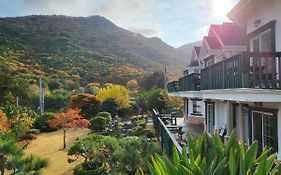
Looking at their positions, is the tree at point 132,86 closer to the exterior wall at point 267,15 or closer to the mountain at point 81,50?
the mountain at point 81,50

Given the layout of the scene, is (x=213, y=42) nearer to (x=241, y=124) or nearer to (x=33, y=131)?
(x=241, y=124)

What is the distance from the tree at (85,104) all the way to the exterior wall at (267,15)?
111ft

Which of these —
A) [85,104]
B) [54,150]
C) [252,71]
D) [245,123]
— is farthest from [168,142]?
[85,104]

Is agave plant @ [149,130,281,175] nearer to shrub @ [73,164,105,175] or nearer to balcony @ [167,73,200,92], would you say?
balcony @ [167,73,200,92]

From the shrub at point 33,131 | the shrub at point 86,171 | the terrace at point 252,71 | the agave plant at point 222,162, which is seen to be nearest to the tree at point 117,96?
the shrub at point 33,131

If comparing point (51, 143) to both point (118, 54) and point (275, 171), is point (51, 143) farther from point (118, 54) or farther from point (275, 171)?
point (118, 54)

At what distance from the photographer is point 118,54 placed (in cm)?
10619

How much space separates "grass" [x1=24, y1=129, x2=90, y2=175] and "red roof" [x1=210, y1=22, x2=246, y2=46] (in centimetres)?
1129

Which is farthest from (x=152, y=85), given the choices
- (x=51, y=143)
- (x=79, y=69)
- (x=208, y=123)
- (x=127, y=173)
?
(x=127, y=173)

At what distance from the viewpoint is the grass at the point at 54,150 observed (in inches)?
849

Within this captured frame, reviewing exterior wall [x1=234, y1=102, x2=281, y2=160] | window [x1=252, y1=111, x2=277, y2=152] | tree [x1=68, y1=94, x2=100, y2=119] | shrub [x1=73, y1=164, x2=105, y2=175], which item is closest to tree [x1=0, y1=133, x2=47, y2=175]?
window [x1=252, y1=111, x2=277, y2=152]

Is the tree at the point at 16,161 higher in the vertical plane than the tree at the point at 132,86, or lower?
lower

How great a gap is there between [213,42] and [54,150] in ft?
54.9

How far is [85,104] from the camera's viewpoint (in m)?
44.2
